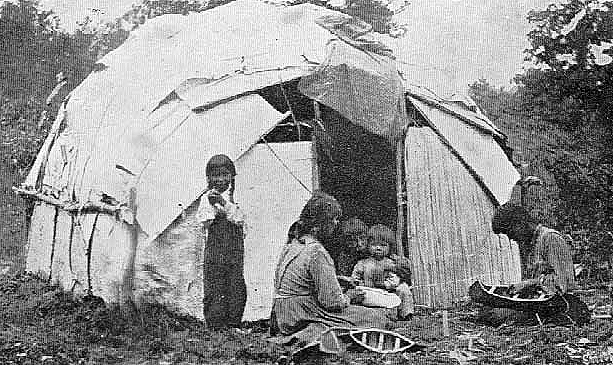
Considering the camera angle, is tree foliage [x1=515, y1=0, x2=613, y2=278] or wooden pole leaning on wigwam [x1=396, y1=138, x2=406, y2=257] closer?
tree foliage [x1=515, y1=0, x2=613, y2=278]

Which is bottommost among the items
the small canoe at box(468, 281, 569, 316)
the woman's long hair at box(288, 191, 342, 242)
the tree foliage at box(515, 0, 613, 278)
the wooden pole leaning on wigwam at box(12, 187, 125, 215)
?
the small canoe at box(468, 281, 569, 316)

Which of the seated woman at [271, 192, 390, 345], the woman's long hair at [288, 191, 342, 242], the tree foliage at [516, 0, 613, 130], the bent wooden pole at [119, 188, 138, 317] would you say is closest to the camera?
the seated woman at [271, 192, 390, 345]

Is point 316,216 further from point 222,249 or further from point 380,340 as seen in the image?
point 222,249

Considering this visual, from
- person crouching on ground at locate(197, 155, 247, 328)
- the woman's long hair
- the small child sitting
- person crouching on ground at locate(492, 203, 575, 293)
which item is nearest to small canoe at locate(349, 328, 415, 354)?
the woman's long hair

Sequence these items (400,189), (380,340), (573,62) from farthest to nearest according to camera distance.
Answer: (400,189), (573,62), (380,340)

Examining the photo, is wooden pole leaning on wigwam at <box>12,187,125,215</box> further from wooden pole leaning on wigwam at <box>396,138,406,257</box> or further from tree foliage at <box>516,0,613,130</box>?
tree foliage at <box>516,0,613,130</box>

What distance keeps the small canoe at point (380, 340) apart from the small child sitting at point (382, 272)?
93 cm

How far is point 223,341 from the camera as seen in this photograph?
22.0 feet

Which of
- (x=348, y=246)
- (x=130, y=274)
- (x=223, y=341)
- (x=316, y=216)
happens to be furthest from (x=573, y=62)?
(x=130, y=274)

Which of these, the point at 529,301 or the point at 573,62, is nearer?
the point at 529,301

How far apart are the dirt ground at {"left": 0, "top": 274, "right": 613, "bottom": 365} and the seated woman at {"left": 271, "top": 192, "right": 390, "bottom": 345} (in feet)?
0.62

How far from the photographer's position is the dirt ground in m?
5.84

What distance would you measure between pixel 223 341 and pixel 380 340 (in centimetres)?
151

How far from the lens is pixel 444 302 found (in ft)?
26.5
